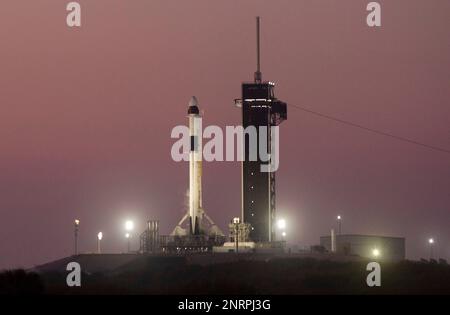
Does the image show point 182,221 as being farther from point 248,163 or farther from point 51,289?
point 51,289

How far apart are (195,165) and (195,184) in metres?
2.05

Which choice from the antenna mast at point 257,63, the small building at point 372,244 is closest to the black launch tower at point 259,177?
the antenna mast at point 257,63

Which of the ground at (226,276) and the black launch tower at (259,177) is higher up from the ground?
the black launch tower at (259,177)

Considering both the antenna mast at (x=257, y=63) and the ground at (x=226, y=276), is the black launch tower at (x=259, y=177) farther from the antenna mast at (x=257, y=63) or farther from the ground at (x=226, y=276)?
the ground at (x=226, y=276)

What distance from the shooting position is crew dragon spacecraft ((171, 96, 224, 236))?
129250 millimetres

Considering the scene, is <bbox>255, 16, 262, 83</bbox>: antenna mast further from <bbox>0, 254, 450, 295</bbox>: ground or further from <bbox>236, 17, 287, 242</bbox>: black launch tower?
<bbox>0, 254, 450, 295</bbox>: ground

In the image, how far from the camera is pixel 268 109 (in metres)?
128

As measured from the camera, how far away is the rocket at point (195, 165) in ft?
424

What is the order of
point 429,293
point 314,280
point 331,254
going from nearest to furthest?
1. point 429,293
2. point 314,280
3. point 331,254

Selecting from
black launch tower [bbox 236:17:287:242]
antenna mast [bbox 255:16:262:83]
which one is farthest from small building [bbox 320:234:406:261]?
antenna mast [bbox 255:16:262:83]

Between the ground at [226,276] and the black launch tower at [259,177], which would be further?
the black launch tower at [259,177]
